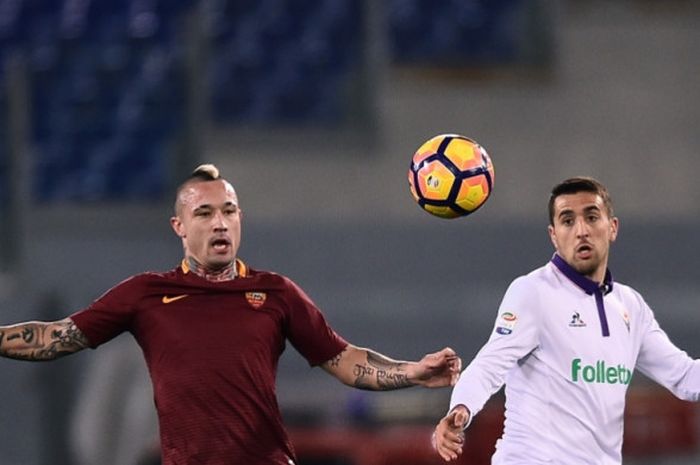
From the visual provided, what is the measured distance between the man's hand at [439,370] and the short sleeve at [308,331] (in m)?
0.43

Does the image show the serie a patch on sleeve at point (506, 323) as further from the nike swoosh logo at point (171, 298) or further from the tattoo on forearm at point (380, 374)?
the nike swoosh logo at point (171, 298)

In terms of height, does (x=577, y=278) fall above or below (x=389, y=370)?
above

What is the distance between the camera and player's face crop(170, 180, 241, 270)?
6.22 meters

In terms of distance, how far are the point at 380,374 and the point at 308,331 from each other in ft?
1.14

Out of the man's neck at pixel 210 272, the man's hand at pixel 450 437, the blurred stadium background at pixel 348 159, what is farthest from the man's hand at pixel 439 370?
the blurred stadium background at pixel 348 159

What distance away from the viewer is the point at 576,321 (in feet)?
20.1

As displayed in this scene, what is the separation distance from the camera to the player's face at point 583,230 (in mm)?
6129

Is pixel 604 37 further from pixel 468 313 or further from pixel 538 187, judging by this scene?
pixel 468 313

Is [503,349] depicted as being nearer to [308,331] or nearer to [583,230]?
[583,230]

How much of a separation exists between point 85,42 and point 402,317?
335cm

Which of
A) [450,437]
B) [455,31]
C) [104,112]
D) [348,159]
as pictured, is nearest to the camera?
[450,437]

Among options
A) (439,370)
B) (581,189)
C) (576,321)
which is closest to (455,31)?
(581,189)

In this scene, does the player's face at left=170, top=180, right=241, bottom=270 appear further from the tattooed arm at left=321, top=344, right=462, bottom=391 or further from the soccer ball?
the soccer ball

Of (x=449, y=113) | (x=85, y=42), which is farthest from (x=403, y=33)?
(x=85, y=42)
